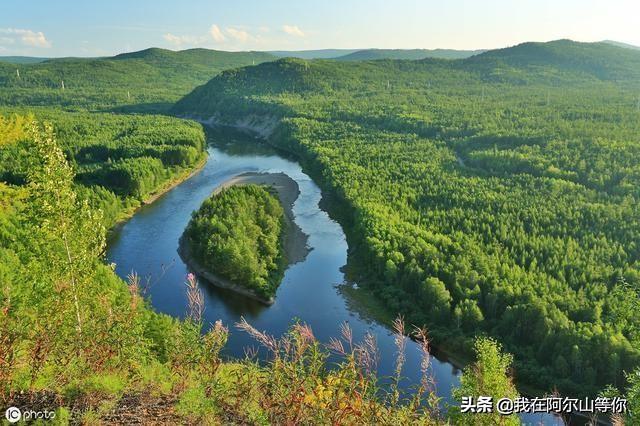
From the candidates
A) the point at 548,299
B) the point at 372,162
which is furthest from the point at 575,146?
the point at 548,299

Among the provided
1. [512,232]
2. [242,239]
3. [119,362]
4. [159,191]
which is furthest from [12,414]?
[159,191]

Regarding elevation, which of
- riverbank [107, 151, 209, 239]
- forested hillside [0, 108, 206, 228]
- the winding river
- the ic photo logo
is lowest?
the winding river

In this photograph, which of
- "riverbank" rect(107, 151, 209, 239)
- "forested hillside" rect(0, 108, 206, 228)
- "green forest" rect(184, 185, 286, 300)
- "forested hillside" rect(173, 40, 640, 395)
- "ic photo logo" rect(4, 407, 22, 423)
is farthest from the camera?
"forested hillside" rect(0, 108, 206, 228)

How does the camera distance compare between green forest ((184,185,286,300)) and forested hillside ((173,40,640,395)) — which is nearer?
forested hillside ((173,40,640,395))

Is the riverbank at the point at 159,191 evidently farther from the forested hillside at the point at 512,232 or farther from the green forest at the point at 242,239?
the forested hillside at the point at 512,232

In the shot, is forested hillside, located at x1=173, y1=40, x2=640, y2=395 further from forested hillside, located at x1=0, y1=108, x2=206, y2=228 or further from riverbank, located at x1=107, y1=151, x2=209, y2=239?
forested hillside, located at x1=0, y1=108, x2=206, y2=228

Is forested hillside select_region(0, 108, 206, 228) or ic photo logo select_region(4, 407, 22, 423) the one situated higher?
ic photo logo select_region(4, 407, 22, 423)

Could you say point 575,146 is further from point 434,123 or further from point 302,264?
point 302,264

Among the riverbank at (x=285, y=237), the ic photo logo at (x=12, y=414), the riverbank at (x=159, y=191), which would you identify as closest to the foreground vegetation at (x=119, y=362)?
the ic photo logo at (x=12, y=414)

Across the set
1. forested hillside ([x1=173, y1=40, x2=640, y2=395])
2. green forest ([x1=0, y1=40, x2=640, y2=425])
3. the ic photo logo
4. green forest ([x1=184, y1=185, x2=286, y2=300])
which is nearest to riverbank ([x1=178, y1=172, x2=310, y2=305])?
green forest ([x1=184, y1=185, x2=286, y2=300])
